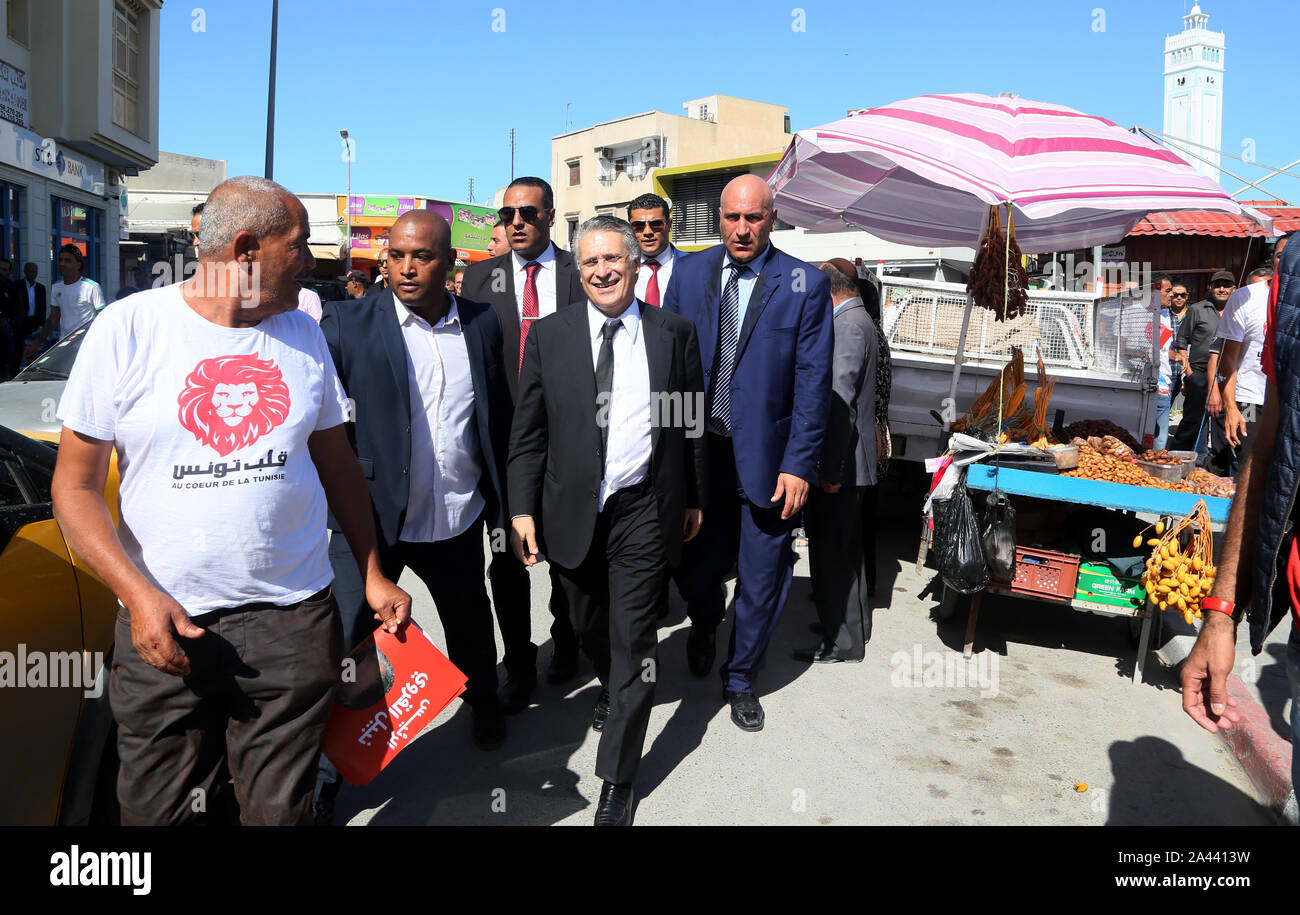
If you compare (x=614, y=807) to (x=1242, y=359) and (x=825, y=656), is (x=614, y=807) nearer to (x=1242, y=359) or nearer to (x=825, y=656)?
(x=825, y=656)

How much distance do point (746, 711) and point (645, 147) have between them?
50.7 meters

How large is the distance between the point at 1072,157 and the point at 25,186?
18.3 m

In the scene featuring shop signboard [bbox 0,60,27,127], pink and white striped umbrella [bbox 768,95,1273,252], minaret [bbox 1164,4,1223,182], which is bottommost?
pink and white striped umbrella [bbox 768,95,1273,252]

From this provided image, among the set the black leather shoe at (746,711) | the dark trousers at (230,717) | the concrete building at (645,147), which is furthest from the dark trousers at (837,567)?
the concrete building at (645,147)

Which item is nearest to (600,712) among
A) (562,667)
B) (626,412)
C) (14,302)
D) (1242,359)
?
(562,667)

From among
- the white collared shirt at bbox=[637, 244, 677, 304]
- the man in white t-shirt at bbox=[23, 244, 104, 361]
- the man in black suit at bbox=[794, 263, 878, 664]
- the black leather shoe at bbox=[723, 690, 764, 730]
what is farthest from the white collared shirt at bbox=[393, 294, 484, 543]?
the man in white t-shirt at bbox=[23, 244, 104, 361]

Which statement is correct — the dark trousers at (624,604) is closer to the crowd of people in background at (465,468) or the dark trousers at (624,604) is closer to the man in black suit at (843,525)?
the crowd of people in background at (465,468)

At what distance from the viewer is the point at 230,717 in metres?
2.40

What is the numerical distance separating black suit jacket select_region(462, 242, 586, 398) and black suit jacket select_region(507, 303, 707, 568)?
95 centimetres

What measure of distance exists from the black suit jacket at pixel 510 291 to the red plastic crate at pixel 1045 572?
2833 mm

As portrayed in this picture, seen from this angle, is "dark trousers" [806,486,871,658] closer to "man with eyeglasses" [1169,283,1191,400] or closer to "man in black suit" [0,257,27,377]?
"man with eyeglasses" [1169,283,1191,400]

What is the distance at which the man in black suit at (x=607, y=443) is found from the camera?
3.72m

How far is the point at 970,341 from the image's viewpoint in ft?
30.5

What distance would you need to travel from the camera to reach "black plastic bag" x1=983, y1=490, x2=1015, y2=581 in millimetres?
5191
